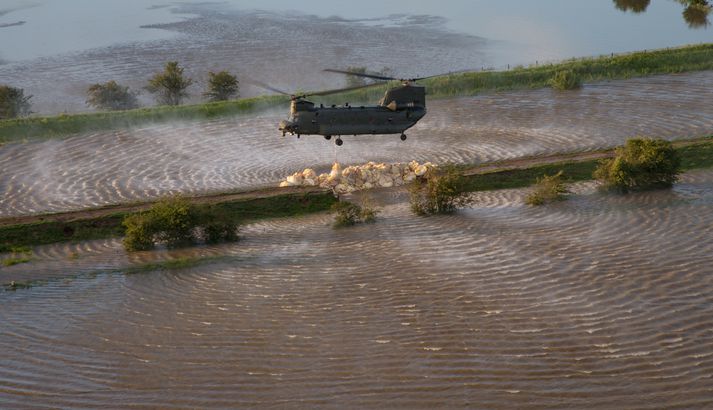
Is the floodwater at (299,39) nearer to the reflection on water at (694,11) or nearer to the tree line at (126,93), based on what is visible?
the reflection on water at (694,11)

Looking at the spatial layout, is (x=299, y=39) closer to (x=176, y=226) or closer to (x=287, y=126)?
(x=287, y=126)

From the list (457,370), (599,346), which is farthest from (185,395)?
(599,346)

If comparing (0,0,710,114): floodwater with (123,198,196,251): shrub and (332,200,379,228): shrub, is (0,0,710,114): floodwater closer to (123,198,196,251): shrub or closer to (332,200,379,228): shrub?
(332,200,379,228): shrub

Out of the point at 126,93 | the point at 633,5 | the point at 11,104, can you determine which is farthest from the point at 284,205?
the point at 633,5

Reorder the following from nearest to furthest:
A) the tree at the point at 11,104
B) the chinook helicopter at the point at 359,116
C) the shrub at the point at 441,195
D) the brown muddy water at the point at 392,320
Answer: the brown muddy water at the point at 392,320, the shrub at the point at 441,195, the chinook helicopter at the point at 359,116, the tree at the point at 11,104

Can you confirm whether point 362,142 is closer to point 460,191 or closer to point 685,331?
point 460,191

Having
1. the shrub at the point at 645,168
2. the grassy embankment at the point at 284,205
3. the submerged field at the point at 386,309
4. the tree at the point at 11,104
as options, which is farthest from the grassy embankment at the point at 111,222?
the tree at the point at 11,104
